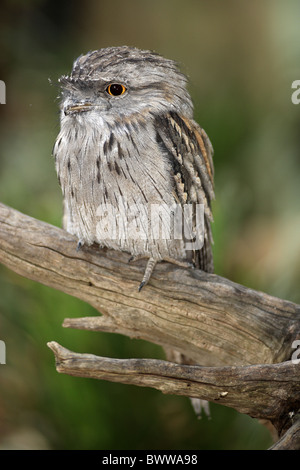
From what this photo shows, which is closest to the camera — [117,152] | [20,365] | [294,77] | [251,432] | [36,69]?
[117,152]

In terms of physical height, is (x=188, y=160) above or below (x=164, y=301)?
above

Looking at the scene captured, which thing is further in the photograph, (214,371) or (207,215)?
(207,215)

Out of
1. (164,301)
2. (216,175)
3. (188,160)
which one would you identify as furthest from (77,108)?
(216,175)

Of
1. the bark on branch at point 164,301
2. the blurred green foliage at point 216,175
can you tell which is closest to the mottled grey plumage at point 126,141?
the bark on branch at point 164,301

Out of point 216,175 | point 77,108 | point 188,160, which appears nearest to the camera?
point 77,108

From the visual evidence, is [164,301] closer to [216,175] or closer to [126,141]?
[126,141]

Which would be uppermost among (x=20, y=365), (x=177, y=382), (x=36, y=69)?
(x=36, y=69)
